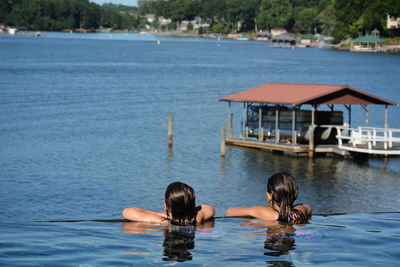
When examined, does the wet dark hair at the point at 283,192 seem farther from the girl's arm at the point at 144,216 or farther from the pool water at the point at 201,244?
the girl's arm at the point at 144,216

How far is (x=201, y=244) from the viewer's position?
12.5 m

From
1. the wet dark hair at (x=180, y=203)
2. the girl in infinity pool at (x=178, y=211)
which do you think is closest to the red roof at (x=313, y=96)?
the girl in infinity pool at (x=178, y=211)

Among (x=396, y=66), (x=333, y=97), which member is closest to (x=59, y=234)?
(x=333, y=97)

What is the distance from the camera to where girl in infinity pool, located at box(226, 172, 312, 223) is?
1190 centimetres

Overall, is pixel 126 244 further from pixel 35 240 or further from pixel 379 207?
pixel 379 207

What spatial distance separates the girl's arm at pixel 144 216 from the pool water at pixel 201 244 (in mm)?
188

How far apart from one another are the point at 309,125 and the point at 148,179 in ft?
34.0

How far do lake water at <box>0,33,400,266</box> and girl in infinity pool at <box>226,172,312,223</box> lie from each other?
11.6 inches

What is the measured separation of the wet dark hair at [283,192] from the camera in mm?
11875

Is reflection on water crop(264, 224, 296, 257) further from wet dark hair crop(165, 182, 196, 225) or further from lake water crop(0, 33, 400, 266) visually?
wet dark hair crop(165, 182, 196, 225)

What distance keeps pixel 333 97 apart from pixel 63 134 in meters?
18.1

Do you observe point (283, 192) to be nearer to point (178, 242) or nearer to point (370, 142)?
point (178, 242)

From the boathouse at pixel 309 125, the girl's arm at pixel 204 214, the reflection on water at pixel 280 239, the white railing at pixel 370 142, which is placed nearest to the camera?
the reflection on water at pixel 280 239

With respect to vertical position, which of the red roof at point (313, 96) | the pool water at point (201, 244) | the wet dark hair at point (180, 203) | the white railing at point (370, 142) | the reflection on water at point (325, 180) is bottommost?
the reflection on water at point (325, 180)
